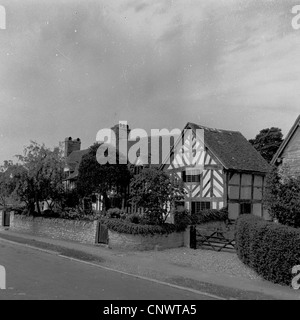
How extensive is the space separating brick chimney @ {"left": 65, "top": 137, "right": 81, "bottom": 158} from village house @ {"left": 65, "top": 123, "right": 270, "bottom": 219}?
20.3 m

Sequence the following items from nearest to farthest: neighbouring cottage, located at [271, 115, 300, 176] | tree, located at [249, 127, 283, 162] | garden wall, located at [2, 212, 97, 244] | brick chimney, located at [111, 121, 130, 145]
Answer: neighbouring cottage, located at [271, 115, 300, 176] < garden wall, located at [2, 212, 97, 244] < brick chimney, located at [111, 121, 130, 145] < tree, located at [249, 127, 283, 162]

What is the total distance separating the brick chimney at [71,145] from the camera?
161 ft

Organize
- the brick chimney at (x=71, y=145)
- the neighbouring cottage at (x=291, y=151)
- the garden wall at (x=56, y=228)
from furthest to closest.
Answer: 1. the brick chimney at (x=71, y=145)
2. the garden wall at (x=56, y=228)
3. the neighbouring cottage at (x=291, y=151)

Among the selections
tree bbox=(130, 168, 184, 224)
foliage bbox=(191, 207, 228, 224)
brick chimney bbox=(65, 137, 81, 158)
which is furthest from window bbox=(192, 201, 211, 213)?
brick chimney bbox=(65, 137, 81, 158)

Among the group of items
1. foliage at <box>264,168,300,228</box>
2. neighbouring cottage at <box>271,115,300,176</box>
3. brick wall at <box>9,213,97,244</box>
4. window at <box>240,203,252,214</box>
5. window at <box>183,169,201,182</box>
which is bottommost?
brick wall at <box>9,213,97,244</box>

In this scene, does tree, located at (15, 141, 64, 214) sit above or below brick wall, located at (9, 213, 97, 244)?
above

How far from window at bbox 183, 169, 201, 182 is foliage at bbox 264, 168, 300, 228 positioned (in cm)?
1076

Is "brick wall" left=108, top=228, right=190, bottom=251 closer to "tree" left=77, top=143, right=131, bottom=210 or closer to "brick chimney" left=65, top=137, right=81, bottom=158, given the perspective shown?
"tree" left=77, top=143, right=131, bottom=210

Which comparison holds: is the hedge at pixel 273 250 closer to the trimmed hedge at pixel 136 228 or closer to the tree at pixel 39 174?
the trimmed hedge at pixel 136 228

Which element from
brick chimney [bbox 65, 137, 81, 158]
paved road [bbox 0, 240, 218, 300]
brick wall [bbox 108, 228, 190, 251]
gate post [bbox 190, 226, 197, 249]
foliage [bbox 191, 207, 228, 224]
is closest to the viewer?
paved road [bbox 0, 240, 218, 300]

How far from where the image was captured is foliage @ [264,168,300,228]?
16266mm

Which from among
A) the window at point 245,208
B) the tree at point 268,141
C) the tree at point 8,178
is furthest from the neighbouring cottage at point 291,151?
the tree at point 268,141

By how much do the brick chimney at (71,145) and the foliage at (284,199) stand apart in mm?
34469

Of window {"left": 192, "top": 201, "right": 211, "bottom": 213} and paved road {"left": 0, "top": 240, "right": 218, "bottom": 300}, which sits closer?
paved road {"left": 0, "top": 240, "right": 218, "bottom": 300}
